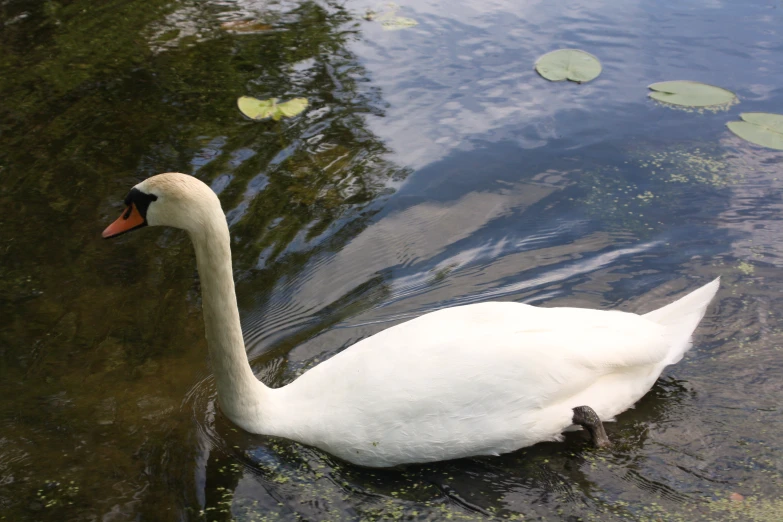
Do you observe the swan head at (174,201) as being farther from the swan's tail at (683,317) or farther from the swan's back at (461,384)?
the swan's tail at (683,317)

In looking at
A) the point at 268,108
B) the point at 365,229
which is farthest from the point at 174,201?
the point at 268,108

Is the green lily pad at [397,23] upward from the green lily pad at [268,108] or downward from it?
upward

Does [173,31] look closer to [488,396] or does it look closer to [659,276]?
[659,276]

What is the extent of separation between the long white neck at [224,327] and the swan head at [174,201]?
47 millimetres

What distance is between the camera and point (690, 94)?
780 cm

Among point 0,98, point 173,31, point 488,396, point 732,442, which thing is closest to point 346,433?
point 488,396

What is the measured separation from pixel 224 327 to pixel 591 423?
195 centimetres

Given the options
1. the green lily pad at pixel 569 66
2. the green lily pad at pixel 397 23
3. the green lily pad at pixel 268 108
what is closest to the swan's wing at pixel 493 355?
the green lily pad at pixel 268 108

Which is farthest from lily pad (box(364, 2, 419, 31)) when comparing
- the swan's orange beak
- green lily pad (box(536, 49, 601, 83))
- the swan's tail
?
the swan's orange beak

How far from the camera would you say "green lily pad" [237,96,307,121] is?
7.62m

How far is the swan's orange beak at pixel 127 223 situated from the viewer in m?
4.00

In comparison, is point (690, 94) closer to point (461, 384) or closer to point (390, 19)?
point (390, 19)

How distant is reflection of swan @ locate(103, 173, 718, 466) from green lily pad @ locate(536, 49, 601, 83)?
4.54m

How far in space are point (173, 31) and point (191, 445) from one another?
6410 mm
